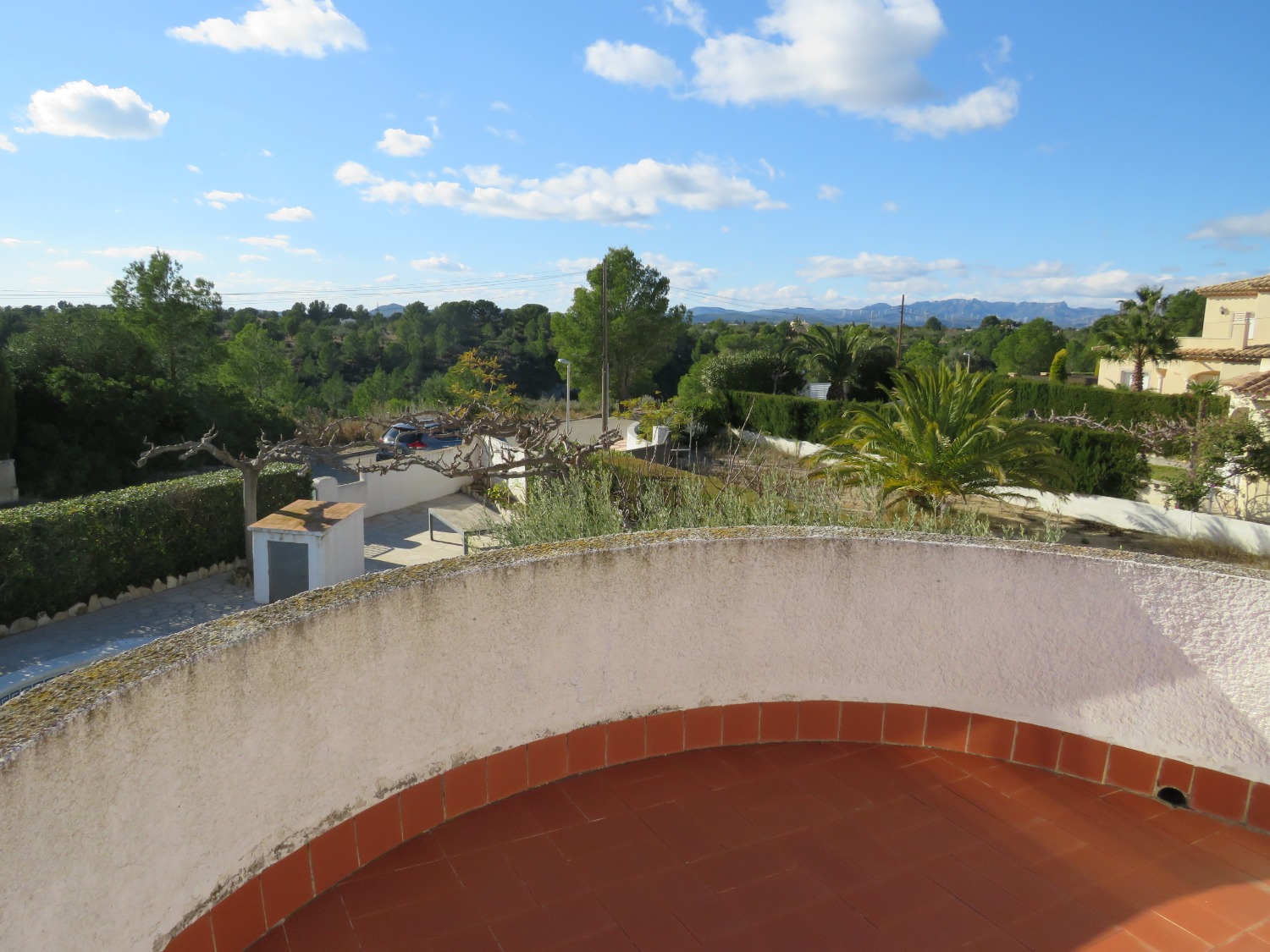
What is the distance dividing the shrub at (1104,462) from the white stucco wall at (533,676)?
535 inches

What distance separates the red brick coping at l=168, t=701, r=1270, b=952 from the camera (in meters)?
2.42

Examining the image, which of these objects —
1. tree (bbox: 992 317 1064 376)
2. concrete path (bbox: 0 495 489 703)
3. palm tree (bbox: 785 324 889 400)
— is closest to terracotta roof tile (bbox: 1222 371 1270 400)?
palm tree (bbox: 785 324 889 400)

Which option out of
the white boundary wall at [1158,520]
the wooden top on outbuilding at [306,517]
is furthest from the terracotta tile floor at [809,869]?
the wooden top on outbuilding at [306,517]

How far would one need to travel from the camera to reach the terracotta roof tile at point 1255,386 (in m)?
15.8

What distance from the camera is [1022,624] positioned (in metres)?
3.12

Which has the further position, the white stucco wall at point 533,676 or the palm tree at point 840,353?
the palm tree at point 840,353

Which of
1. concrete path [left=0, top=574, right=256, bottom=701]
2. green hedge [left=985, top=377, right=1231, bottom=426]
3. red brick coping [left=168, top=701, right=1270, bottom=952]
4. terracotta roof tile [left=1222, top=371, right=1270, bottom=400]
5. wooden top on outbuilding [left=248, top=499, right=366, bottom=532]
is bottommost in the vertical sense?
concrete path [left=0, top=574, right=256, bottom=701]

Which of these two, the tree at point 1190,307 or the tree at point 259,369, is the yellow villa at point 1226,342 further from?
the tree at point 259,369

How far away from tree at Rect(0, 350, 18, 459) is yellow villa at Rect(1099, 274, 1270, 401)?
3171cm

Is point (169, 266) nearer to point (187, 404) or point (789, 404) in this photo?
point (187, 404)

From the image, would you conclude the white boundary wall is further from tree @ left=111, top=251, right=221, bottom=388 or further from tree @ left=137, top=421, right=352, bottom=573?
tree @ left=111, top=251, right=221, bottom=388

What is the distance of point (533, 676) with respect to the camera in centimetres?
295

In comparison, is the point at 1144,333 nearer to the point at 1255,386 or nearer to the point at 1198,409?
the point at 1198,409

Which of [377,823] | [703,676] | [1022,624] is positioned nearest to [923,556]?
[1022,624]
